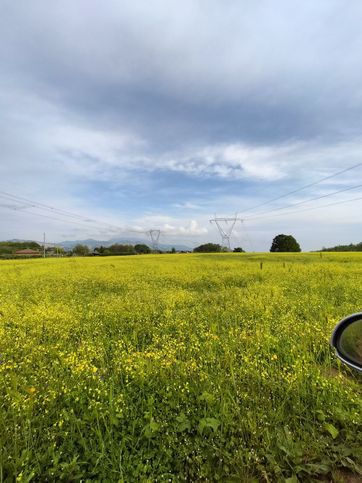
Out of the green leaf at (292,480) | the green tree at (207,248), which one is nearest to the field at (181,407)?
the green leaf at (292,480)

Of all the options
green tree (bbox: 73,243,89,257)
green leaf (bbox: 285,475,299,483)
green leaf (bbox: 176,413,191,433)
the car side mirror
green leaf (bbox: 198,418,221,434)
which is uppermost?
green tree (bbox: 73,243,89,257)

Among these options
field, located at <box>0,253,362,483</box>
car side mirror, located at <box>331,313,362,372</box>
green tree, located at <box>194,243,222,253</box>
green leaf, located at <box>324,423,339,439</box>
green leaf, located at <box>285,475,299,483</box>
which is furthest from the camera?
green tree, located at <box>194,243,222,253</box>

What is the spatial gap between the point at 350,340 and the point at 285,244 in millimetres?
68433

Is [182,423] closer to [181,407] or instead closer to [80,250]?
[181,407]

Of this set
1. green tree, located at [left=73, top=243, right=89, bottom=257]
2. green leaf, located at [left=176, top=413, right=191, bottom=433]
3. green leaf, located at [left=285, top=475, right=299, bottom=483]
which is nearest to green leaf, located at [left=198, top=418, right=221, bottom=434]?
green leaf, located at [left=176, top=413, right=191, bottom=433]

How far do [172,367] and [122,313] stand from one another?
323 centimetres

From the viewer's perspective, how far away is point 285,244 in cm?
6694

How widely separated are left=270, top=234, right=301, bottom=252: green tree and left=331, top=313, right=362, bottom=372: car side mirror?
66916 mm

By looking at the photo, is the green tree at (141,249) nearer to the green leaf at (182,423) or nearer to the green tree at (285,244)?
the green tree at (285,244)

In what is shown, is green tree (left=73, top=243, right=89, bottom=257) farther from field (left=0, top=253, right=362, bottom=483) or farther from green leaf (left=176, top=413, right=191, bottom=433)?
green leaf (left=176, top=413, right=191, bottom=433)

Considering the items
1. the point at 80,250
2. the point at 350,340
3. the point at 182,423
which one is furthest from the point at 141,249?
the point at 350,340

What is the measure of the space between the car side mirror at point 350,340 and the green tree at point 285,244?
66.9m

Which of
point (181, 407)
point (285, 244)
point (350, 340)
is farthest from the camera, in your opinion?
point (285, 244)

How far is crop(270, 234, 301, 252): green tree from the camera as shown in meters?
66.1
